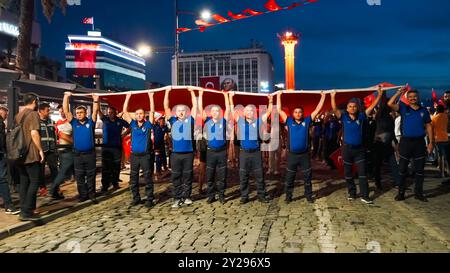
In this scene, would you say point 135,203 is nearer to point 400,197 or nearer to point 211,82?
point 400,197

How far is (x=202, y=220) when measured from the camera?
261 inches

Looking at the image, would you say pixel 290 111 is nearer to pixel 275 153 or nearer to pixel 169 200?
pixel 275 153

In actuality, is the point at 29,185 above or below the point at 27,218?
above

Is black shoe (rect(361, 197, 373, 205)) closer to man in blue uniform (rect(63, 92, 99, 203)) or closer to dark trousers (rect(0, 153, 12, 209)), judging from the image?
man in blue uniform (rect(63, 92, 99, 203))

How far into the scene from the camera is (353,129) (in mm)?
7859

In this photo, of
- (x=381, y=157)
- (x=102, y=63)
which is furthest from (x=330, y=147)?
(x=102, y=63)

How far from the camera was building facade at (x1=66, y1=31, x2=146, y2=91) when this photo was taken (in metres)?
96.5

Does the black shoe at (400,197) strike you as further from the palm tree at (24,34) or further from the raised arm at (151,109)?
the palm tree at (24,34)

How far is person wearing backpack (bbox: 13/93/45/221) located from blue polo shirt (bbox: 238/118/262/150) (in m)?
3.73

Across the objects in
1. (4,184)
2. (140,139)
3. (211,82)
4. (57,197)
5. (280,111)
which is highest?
(211,82)

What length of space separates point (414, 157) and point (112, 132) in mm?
6735

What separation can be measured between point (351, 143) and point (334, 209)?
1455mm
